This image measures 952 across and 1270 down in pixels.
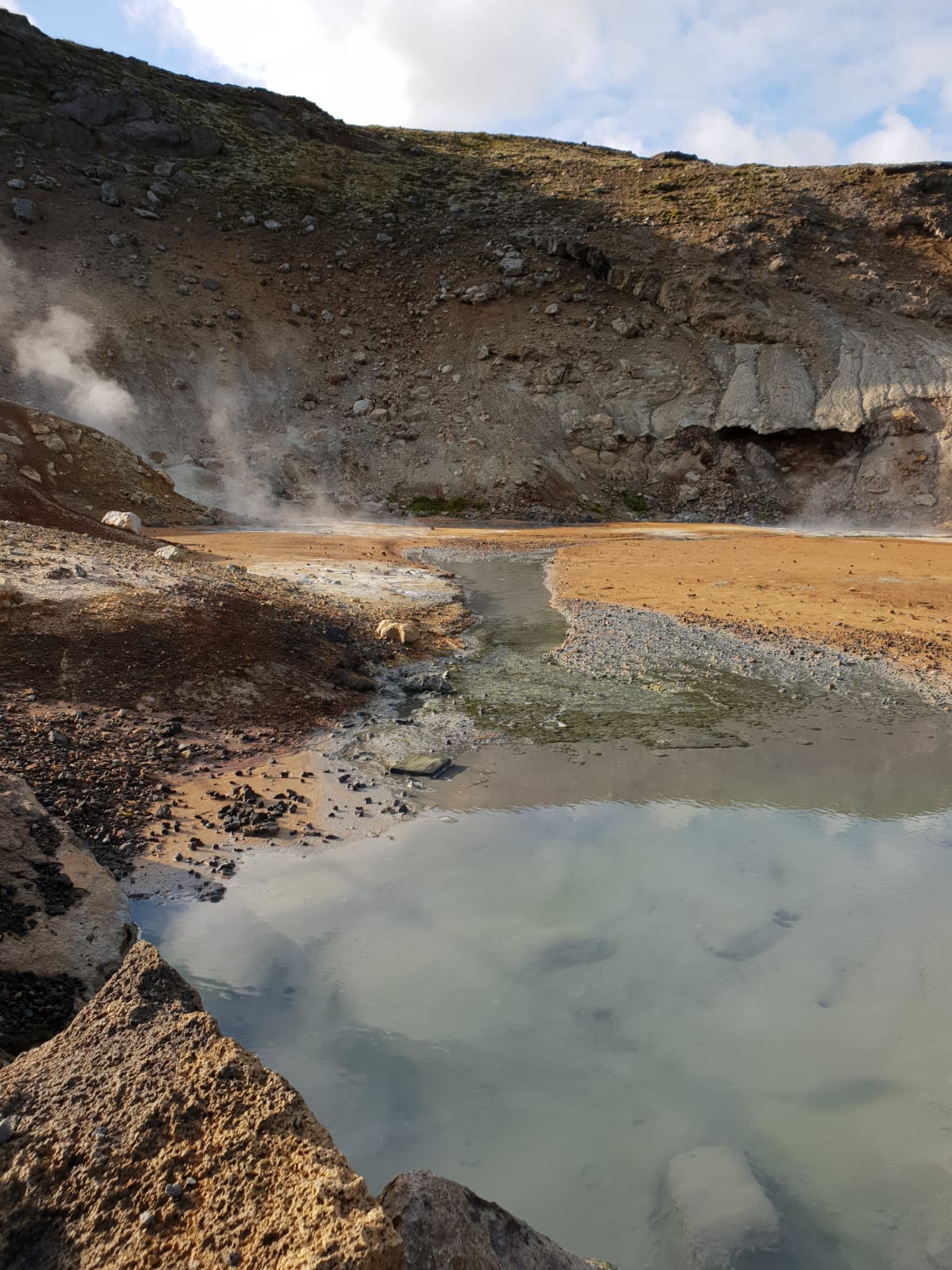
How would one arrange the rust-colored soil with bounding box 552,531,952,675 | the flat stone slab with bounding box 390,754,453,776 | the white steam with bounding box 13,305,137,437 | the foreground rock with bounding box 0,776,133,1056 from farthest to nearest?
the white steam with bounding box 13,305,137,437
the rust-colored soil with bounding box 552,531,952,675
the flat stone slab with bounding box 390,754,453,776
the foreground rock with bounding box 0,776,133,1056

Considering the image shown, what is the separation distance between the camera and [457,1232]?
8.16ft

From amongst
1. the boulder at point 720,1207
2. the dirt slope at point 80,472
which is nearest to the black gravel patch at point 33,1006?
the boulder at point 720,1207

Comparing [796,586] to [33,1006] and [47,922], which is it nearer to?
[47,922]

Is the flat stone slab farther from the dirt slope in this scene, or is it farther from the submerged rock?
the dirt slope

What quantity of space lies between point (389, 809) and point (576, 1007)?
2933mm

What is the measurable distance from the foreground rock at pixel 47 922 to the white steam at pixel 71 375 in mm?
29242

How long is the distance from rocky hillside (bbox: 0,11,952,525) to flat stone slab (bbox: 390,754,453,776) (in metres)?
23.1

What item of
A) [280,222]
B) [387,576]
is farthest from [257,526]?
[280,222]

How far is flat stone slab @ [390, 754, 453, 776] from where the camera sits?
7.97 metres

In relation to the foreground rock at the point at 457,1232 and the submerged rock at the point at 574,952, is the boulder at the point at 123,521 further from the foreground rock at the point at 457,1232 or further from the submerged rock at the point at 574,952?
the foreground rock at the point at 457,1232

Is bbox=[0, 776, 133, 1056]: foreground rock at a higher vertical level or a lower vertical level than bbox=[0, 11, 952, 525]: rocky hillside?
lower

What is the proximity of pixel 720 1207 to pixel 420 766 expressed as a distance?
497 cm

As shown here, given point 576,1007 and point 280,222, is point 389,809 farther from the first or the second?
point 280,222

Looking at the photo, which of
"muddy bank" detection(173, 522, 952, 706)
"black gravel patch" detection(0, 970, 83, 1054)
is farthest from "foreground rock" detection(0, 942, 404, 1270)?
"muddy bank" detection(173, 522, 952, 706)
